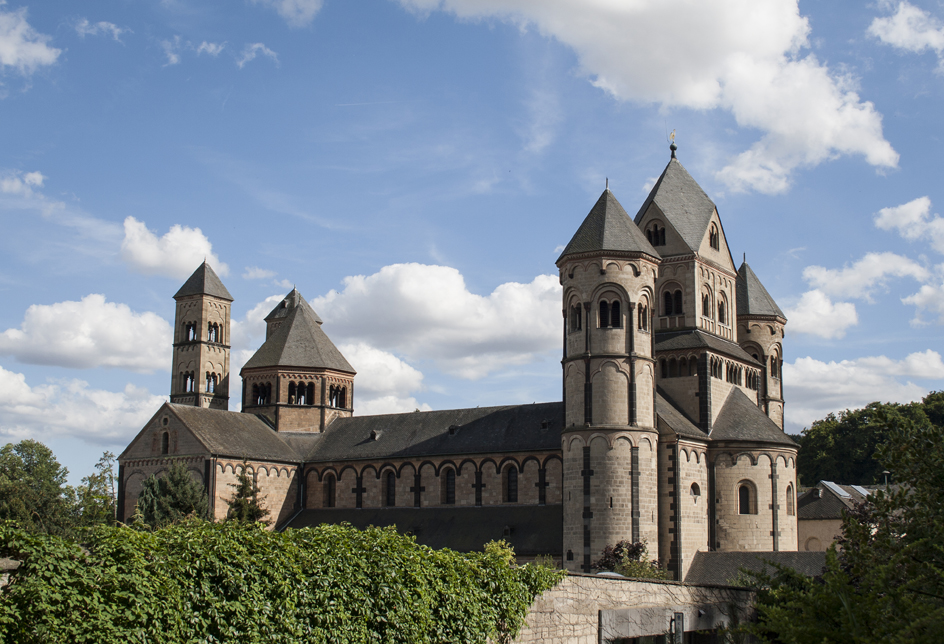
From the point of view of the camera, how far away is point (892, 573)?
12.4m

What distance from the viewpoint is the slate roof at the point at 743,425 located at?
5234 centimetres

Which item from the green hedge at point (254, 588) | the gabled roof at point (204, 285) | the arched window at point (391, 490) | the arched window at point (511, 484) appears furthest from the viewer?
the gabled roof at point (204, 285)

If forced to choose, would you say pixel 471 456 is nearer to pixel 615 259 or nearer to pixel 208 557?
pixel 615 259

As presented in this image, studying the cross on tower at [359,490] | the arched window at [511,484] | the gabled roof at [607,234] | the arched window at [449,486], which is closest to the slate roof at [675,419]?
the gabled roof at [607,234]

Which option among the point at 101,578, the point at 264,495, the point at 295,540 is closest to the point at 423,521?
the point at 264,495

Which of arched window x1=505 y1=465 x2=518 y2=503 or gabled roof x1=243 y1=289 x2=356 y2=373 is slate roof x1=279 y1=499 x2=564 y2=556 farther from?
gabled roof x1=243 y1=289 x2=356 y2=373

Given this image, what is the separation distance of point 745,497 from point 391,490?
831 inches

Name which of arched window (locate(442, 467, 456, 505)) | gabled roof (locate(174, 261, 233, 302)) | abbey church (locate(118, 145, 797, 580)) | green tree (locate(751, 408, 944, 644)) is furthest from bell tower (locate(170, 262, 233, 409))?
green tree (locate(751, 408, 944, 644))

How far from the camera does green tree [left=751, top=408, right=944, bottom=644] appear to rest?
11805 mm

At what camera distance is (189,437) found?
5903 cm

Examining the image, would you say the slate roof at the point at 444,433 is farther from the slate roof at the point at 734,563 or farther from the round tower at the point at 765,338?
the round tower at the point at 765,338

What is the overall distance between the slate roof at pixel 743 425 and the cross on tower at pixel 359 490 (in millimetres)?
21849

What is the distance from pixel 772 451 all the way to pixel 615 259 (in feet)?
43.2

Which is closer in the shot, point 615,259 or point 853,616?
point 853,616
